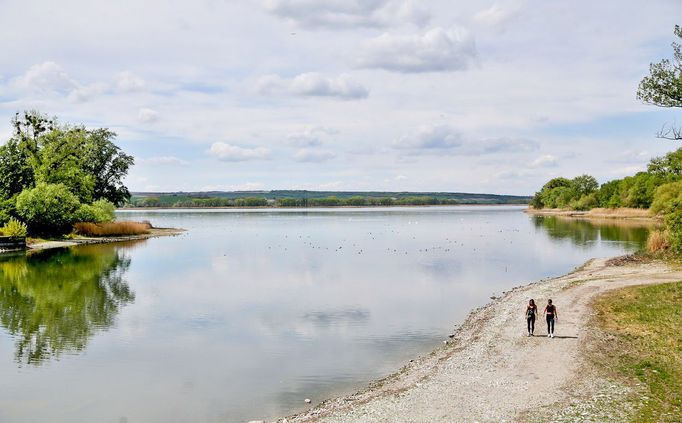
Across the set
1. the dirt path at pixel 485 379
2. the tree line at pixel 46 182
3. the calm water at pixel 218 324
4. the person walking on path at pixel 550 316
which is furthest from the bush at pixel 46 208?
the person walking on path at pixel 550 316

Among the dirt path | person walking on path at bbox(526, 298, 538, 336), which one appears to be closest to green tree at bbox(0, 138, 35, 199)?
the dirt path

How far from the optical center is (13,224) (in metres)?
74.9

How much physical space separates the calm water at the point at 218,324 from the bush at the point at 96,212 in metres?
24.1

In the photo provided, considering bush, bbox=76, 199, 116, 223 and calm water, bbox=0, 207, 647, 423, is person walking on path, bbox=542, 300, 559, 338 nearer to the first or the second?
calm water, bbox=0, 207, 647, 423

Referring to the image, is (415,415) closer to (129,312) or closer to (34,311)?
(129,312)

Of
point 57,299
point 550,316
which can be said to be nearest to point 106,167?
point 57,299

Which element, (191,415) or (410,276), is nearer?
(191,415)

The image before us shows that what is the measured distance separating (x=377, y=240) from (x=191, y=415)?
7469 centimetres

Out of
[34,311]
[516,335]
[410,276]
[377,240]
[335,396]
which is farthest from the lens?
[377,240]

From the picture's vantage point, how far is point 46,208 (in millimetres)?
80250

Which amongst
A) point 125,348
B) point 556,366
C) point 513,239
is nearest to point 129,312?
point 125,348

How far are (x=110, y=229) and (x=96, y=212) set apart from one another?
A: 5.83 metres

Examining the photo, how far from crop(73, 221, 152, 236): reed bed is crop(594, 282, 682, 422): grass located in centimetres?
8185

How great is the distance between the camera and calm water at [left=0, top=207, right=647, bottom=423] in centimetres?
2070
